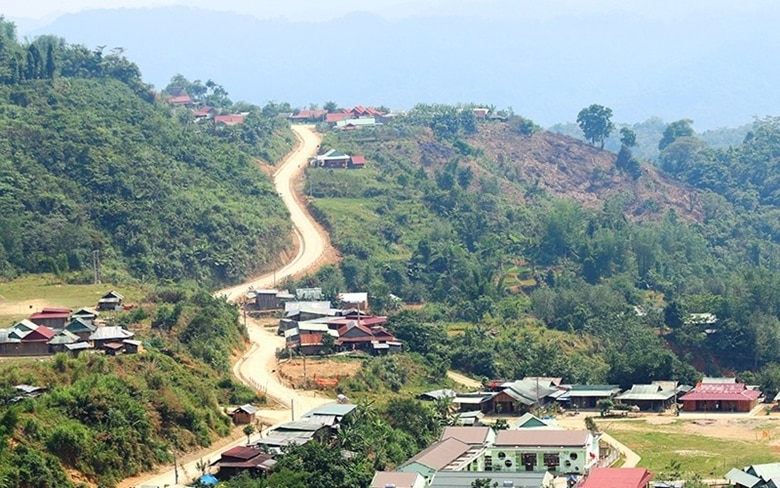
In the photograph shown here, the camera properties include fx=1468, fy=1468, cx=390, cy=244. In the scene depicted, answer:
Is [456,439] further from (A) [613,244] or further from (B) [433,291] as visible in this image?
(A) [613,244]

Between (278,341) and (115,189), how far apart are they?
1727 centimetres

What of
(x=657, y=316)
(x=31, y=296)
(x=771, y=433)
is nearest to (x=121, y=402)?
(x=31, y=296)

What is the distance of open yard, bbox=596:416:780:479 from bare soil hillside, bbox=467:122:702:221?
49046mm

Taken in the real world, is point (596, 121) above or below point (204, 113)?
above

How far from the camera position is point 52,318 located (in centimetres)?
5734

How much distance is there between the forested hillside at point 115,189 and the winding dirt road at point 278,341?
1338mm

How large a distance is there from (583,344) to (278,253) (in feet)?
59.9

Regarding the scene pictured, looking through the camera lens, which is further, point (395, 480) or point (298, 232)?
point (298, 232)

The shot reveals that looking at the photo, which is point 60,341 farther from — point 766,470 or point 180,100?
Answer: point 180,100

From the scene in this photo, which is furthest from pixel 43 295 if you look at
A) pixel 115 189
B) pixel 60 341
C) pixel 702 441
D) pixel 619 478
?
pixel 619 478

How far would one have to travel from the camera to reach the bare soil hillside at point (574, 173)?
107m

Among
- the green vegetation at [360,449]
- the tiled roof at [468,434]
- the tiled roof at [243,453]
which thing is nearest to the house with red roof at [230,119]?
the green vegetation at [360,449]

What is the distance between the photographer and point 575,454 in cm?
4753

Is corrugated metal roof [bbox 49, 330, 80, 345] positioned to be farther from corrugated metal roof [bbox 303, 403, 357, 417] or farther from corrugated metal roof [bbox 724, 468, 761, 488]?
corrugated metal roof [bbox 724, 468, 761, 488]
